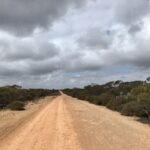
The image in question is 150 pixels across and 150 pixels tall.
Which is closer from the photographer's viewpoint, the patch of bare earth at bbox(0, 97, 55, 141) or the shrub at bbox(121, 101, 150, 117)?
the patch of bare earth at bbox(0, 97, 55, 141)

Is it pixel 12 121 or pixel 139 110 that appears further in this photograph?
pixel 139 110

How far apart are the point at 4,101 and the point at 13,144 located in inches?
2349

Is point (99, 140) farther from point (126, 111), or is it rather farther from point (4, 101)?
point (4, 101)

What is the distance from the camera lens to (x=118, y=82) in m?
178

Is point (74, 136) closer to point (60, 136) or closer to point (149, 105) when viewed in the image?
point (60, 136)

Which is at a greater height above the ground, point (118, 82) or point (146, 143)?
point (118, 82)

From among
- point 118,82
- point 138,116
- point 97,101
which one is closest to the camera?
point 138,116

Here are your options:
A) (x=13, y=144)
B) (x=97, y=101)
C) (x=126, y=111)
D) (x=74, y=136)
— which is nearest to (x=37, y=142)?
(x=13, y=144)

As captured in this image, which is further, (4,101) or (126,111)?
(4,101)

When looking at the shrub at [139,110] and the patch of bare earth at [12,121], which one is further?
the shrub at [139,110]

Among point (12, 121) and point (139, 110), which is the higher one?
point (139, 110)

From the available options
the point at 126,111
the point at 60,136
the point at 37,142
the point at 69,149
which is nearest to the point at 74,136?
the point at 60,136

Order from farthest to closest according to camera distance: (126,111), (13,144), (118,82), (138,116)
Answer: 1. (118,82)
2. (126,111)
3. (138,116)
4. (13,144)

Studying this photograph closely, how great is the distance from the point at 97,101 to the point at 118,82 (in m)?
104
